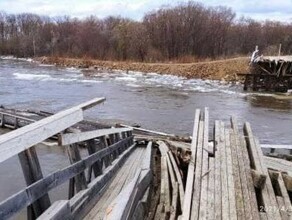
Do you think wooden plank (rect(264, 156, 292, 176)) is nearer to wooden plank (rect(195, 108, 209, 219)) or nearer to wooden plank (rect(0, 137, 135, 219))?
wooden plank (rect(195, 108, 209, 219))

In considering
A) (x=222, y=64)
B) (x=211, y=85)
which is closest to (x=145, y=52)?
(x=222, y=64)

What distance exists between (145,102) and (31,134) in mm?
19399

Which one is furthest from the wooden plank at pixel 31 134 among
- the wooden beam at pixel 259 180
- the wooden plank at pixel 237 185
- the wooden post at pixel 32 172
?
the wooden beam at pixel 259 180

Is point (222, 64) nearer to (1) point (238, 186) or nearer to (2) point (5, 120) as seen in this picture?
(2) point (5, 120)

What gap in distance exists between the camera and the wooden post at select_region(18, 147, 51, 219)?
116 inches

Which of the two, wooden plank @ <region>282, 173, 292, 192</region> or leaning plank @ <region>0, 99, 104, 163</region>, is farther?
wooden plank @ <region>282, 173, 292, 192</region>

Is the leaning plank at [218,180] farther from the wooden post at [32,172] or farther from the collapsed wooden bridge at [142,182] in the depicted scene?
the wooden post at [32,172]

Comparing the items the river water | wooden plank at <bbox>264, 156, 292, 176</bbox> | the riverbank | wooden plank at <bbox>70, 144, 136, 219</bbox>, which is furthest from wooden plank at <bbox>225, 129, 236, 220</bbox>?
the riverbank

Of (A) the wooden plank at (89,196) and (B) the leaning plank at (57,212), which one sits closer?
(B) the leaning plank at (57,212)

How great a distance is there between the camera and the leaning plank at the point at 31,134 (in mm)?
2513

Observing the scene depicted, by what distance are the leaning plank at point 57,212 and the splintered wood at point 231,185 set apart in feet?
3.86

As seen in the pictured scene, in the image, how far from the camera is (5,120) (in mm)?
15195

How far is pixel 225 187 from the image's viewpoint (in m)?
4.65

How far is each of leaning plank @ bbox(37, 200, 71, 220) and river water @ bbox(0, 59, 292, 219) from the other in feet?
16.5
